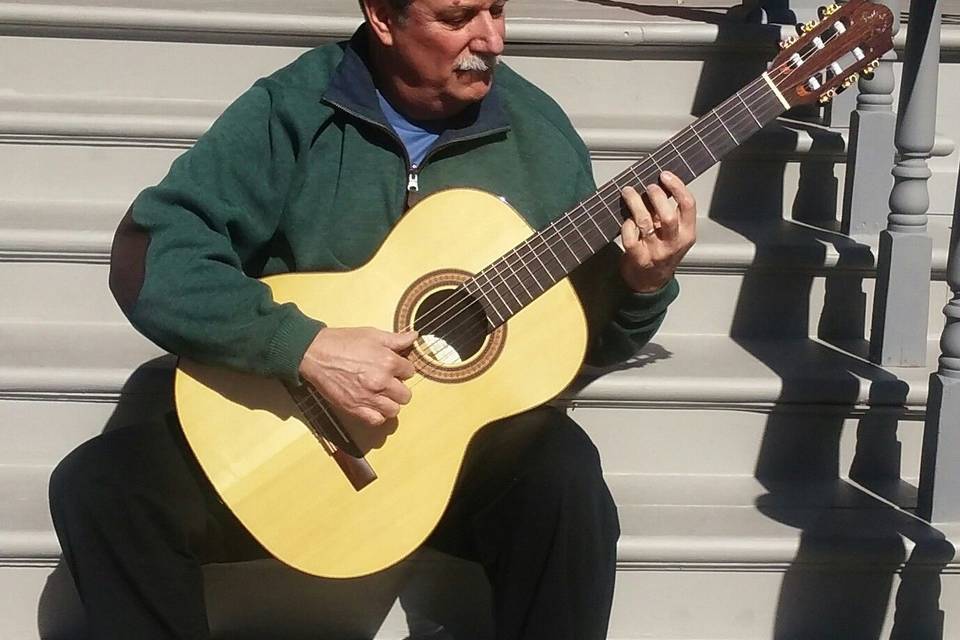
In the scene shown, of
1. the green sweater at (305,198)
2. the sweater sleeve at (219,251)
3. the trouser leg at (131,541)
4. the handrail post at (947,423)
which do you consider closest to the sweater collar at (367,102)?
the green sweater at (305,198)

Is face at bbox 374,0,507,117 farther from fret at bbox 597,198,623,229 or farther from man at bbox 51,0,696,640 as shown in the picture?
fret at bbox 597,198,623,229

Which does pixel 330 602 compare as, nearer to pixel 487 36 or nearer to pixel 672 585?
pixel 672 585

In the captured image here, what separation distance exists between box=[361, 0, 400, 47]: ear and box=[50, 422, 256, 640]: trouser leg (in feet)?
2.30

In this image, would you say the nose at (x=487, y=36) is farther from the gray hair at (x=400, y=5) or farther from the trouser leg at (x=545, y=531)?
the trouser leg at (x=545, y=531)

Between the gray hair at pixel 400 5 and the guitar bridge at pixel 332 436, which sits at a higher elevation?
the gray hair at pixel 400 5

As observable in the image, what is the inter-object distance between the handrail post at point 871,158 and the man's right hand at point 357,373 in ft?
3.55

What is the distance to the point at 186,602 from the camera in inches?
65.2

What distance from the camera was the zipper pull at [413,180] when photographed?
6.08 ft

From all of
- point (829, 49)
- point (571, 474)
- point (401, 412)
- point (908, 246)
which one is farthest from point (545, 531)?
point (908, 246)

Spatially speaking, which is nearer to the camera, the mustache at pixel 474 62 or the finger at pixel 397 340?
the finger at pixel 397 340

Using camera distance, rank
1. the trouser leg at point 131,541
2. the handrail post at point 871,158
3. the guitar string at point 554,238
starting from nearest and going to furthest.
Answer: the trouser leg at point 131,541
the guitar string at point 554,238
the handrail post at point 871,158

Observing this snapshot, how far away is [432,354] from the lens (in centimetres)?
173

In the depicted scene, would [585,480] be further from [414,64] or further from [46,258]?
[46,258]

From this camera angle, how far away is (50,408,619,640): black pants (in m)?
1.63
